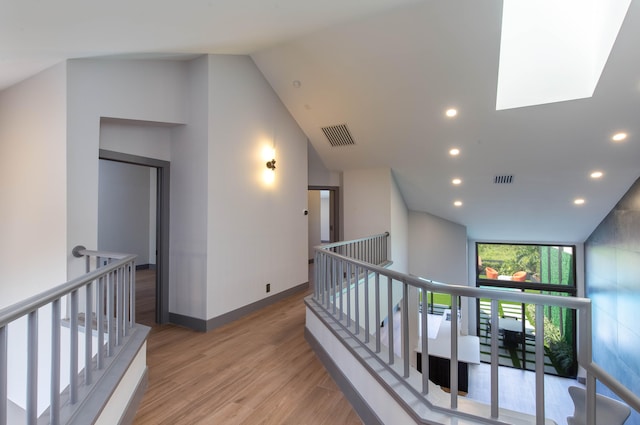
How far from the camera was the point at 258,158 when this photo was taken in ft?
15.3

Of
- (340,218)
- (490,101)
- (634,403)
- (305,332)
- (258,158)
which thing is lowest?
(305,332)

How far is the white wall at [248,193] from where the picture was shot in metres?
3.95

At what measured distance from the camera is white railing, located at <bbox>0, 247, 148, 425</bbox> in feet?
4.09

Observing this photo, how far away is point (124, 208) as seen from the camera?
7.56 metres

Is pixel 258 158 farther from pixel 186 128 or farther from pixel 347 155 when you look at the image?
pixel 347 155

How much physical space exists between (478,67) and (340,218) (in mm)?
4159

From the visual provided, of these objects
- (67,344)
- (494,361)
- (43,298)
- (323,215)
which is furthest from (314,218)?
(43,298)

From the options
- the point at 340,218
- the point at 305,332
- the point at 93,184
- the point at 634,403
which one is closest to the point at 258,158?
the point at 93,184

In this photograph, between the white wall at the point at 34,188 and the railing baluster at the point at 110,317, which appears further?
the white wall at the point at 34,188

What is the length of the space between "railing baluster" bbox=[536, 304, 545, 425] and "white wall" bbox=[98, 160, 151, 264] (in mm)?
8056

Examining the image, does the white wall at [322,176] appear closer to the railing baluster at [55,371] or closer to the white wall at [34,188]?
the white wall at [34,188]

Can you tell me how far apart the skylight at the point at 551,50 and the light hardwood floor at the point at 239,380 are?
4.28 m

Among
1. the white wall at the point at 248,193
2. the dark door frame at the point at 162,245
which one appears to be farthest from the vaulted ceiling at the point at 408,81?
the dark door frame at the point at 162,245

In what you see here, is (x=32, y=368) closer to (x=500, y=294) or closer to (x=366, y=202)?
(x=500, y=294)
